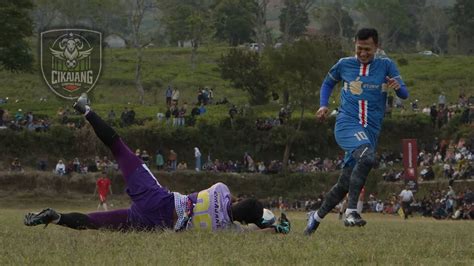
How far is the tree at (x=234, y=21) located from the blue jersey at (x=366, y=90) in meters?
84.6

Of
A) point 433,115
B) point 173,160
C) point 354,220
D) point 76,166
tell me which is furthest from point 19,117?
point 354,220

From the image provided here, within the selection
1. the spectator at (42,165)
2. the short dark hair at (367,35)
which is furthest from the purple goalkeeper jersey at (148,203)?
the spectator at (42,165)

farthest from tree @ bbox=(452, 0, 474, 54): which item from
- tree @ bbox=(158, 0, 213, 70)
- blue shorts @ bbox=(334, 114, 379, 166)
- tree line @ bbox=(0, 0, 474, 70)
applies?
blue shorts @ bbox=(334, 114, 379, 166)

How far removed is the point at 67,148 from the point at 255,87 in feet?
51.0

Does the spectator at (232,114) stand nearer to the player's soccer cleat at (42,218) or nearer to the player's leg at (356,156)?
the player's leg at (356,156)

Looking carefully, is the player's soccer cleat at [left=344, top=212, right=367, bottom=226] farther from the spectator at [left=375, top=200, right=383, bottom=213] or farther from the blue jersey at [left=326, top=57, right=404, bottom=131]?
the spectator at [left=375, top=200, right=383, bottom=213]

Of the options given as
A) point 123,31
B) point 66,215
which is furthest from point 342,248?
point 123,31

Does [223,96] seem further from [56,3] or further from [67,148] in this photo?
[56,3]

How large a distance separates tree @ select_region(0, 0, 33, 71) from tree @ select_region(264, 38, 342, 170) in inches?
560

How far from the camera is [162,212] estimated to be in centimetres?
Answer: 1014

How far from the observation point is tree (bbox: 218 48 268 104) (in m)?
64.4

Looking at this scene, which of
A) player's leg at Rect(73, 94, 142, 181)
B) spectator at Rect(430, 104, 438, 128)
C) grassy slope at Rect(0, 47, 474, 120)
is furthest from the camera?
grassy slope at Rect(0, 47, 474, 120)

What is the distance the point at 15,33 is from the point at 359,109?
4790 cm

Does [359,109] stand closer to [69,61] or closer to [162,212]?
[162,212]
